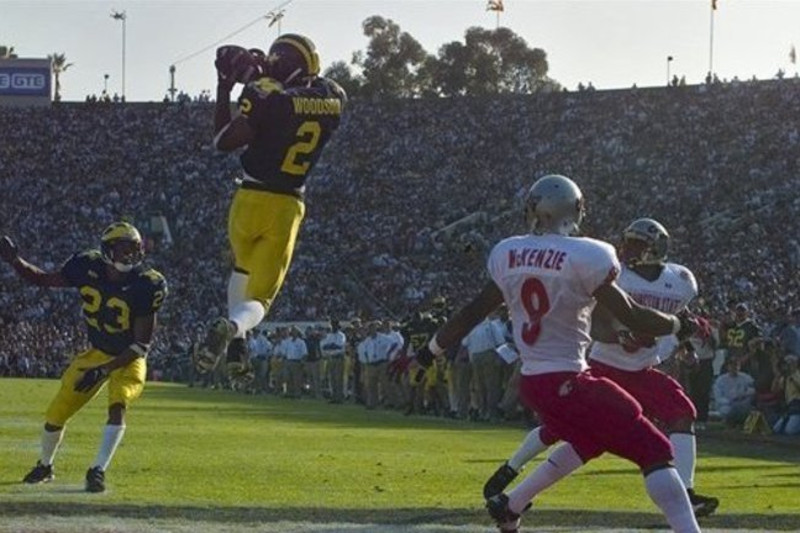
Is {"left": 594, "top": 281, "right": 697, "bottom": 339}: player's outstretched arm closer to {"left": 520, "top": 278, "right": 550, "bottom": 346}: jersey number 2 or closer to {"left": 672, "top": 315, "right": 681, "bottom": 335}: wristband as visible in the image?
{"left": 672, "top": 315, "right": 681, "bottom": 335}: wristband

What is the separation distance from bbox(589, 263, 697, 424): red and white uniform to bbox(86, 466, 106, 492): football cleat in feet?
13.3

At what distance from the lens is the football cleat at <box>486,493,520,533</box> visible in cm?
1012

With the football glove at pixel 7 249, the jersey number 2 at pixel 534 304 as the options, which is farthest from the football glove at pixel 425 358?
the football glove at pixel 7 249

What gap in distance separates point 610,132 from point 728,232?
11.6 m

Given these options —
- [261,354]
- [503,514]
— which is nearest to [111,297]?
[503,514]

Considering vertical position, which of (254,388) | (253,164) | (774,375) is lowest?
(254,388)

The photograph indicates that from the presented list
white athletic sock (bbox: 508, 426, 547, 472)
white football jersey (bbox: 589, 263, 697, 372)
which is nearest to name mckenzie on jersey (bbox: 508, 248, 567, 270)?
white athletic sock (bbox: 508, 426, 547, 472)

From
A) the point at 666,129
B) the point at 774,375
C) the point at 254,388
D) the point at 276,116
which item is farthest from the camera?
the point at 666,129

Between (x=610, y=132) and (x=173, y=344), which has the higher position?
(x=610, y=132)

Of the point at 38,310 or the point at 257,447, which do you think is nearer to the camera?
the point at 257,447

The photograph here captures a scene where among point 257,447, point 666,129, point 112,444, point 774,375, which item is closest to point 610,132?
point 666,129

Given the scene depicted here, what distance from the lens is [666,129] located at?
55344 mm

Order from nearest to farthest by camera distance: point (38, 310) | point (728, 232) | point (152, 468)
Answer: point (152, 468)
point (728, 232)
point (38, 310)

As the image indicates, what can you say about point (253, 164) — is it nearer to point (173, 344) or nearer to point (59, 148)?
point (173, 344)
